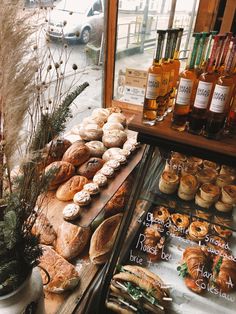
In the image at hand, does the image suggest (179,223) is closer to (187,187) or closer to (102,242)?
(187,187)

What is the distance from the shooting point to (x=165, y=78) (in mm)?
986

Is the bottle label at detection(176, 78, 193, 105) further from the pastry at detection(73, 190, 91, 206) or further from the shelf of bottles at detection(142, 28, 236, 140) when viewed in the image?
the pastry at detection(73, 190, 91, 206)

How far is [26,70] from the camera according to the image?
0.60 m

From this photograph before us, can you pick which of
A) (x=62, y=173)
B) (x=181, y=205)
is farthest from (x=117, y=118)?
(x=181, y=205)

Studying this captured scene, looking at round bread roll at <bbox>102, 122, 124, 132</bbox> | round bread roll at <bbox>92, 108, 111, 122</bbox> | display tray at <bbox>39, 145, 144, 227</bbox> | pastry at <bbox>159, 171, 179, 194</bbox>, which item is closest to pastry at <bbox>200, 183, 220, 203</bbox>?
pastry at <bbox>159, 171, 179, 194</bbox>

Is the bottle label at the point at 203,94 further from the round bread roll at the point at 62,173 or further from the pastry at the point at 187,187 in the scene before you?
the round bread roll at the point at 62,173

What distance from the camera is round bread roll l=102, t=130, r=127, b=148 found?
1735 millimetres

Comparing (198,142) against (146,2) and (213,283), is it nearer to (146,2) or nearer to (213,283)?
(213,283)

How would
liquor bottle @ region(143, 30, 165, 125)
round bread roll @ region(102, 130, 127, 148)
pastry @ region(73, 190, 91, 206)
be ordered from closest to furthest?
1. liquor bottle @ region(143, 30, 165, 125)
2. pastry @ region(73, 190, 91, 206)
3. round bread roll @ region(102, 130, 127, 148)

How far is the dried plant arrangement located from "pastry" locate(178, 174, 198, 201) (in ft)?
1.97

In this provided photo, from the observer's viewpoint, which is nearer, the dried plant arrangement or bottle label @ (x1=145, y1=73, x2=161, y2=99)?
the dried plant arrangement

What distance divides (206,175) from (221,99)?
466 millimetres

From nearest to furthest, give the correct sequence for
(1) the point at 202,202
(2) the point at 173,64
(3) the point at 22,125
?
(3) the point at 22,125 < (2) the point at 173,64 < (1) the point at 202,202

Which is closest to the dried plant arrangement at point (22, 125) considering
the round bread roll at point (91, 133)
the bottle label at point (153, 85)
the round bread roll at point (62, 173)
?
the bottle label at point (153, 85)
